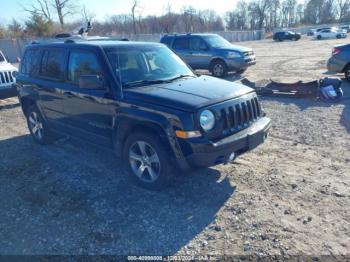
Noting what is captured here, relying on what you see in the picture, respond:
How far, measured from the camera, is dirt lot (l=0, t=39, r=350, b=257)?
10.1 ft

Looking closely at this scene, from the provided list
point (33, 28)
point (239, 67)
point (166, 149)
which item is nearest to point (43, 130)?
point (166, 149)

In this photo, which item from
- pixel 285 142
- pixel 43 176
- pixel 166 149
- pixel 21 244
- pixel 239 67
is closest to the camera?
pixel 21 244

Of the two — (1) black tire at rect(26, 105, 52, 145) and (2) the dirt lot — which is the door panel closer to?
(2) the dirt lot

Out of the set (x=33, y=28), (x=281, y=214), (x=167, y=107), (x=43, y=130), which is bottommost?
(x=281, y=214)

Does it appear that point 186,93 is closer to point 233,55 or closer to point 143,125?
point 143,125

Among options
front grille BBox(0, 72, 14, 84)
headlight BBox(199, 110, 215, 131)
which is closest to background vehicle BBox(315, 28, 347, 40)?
front grille BBox(0, 72, 14, 84)

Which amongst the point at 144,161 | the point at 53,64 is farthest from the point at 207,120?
the point at 53,64

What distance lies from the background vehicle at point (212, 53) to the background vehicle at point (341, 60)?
3.60 meters

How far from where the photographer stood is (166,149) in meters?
3.73

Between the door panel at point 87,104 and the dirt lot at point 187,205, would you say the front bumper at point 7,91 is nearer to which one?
the dirt lot at point 187,205

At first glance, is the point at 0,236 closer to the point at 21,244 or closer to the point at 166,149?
the point at 21,244

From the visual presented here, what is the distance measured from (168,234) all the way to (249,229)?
886 millimetres

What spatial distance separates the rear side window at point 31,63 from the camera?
5.56m

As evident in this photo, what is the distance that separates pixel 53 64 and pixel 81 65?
879mm
